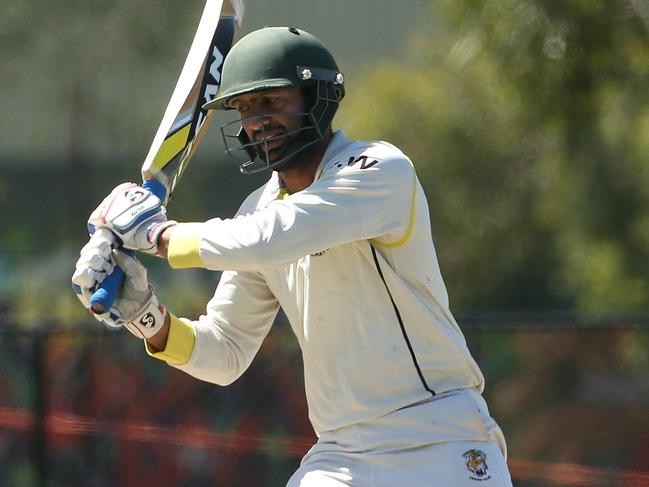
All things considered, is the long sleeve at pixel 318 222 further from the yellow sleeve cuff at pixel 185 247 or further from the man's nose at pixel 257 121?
the man's nose at pixel 257 121

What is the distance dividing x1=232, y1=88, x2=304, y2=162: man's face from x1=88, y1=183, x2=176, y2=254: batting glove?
0.30m

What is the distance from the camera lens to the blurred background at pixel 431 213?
17.7ft

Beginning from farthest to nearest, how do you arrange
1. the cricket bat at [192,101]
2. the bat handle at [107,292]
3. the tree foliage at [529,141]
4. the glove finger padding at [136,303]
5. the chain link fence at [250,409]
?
1. the tree foliage at [529,141]
2. the chain link fence at [250,409]
3. the cricket bat at [192,101]
4. the glove finger padding at [136,303]
5. the bat handle at [107,292]

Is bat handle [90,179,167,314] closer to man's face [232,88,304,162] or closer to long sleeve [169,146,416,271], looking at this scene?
long sleeve [169,146,416,271]

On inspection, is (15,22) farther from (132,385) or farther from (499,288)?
(132,385)

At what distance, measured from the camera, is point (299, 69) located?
3385 mm

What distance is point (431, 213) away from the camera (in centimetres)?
1120

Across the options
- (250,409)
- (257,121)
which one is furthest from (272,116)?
(250,409)

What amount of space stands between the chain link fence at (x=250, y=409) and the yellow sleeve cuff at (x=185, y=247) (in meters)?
2.32

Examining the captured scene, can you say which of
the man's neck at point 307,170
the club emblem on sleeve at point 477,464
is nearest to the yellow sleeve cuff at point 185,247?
the man's neck at point 307,170

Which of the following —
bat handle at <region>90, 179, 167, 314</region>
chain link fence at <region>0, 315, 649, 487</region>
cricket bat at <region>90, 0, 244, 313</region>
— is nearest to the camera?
bat handle at <region>90, 179, 167, 314</region>

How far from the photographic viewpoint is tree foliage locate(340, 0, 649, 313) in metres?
9.87

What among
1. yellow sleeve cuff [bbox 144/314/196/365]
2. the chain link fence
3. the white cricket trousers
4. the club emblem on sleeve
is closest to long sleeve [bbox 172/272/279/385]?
yellow sleeve cuff [bbox 144/314/196/365]

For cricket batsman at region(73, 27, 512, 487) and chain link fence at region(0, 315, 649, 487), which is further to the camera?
chain link fence at region(0, 315, 649, 487)
